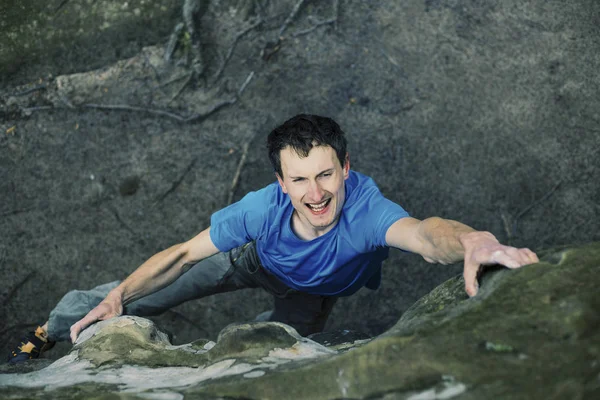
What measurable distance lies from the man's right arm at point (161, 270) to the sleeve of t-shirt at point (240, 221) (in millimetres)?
75

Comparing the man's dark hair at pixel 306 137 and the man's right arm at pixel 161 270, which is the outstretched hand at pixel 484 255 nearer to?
the man's dark hair at pixel 306 137

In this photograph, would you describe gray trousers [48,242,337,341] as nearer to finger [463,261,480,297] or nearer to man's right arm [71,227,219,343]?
man's right arm [71,227,219,343]

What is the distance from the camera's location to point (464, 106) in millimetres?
5449

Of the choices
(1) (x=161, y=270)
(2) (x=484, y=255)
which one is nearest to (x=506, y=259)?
(2) (x=484, y=255)

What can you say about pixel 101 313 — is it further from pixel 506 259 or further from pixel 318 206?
pixel 506 259

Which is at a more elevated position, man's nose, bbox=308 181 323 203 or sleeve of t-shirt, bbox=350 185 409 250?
man's nose, bbox=308 181 323 203

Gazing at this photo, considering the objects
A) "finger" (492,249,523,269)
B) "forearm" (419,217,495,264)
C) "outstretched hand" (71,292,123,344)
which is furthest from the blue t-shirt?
"finger" (492,249,523,269)

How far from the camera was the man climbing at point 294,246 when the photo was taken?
3.21 meters

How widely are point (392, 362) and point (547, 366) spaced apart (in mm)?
441

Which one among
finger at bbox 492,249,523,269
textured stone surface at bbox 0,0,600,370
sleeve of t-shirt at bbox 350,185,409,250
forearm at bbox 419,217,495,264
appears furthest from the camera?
textured stone surface at bbox 0,0,600,370

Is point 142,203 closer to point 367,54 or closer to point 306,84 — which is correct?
point 306,84

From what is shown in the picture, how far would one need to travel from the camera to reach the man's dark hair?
3242 mm

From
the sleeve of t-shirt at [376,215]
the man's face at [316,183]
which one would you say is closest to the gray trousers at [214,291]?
the man's face at [316,183]

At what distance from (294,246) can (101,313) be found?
0.95 m
